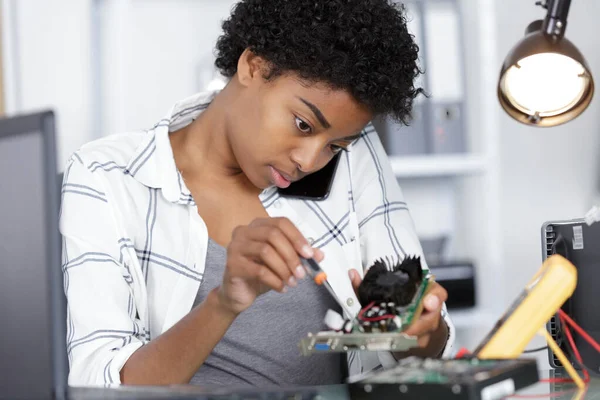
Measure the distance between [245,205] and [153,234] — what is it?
166mm

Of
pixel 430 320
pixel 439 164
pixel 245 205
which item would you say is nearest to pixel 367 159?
pixel 245 205

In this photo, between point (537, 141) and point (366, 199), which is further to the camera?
point (537, 141)

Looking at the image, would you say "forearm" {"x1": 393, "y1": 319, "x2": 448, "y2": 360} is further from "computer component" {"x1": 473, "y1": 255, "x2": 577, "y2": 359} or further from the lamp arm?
the lamp arm

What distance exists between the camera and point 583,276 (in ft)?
3.33

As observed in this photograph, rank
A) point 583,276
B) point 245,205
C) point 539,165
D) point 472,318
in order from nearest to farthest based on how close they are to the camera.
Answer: point 583,276 < point 245,205 < point 472,318 < point 539,165

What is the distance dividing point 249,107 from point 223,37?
0.24 m

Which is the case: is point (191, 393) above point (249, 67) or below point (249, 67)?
below

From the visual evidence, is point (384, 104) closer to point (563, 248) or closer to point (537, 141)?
point (563, 248)

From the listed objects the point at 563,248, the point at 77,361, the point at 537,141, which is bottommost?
the point at 77,361

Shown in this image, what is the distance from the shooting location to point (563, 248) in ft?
3.38

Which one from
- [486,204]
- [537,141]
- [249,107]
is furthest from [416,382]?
[537,141]

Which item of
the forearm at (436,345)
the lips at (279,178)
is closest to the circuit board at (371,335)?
the forearm at (436,345)

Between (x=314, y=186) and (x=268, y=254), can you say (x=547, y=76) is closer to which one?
(x=314, y=186)

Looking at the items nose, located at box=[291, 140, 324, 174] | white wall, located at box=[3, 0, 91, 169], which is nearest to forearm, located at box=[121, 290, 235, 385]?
nose, located at box=[291, 140, 324, 174]
